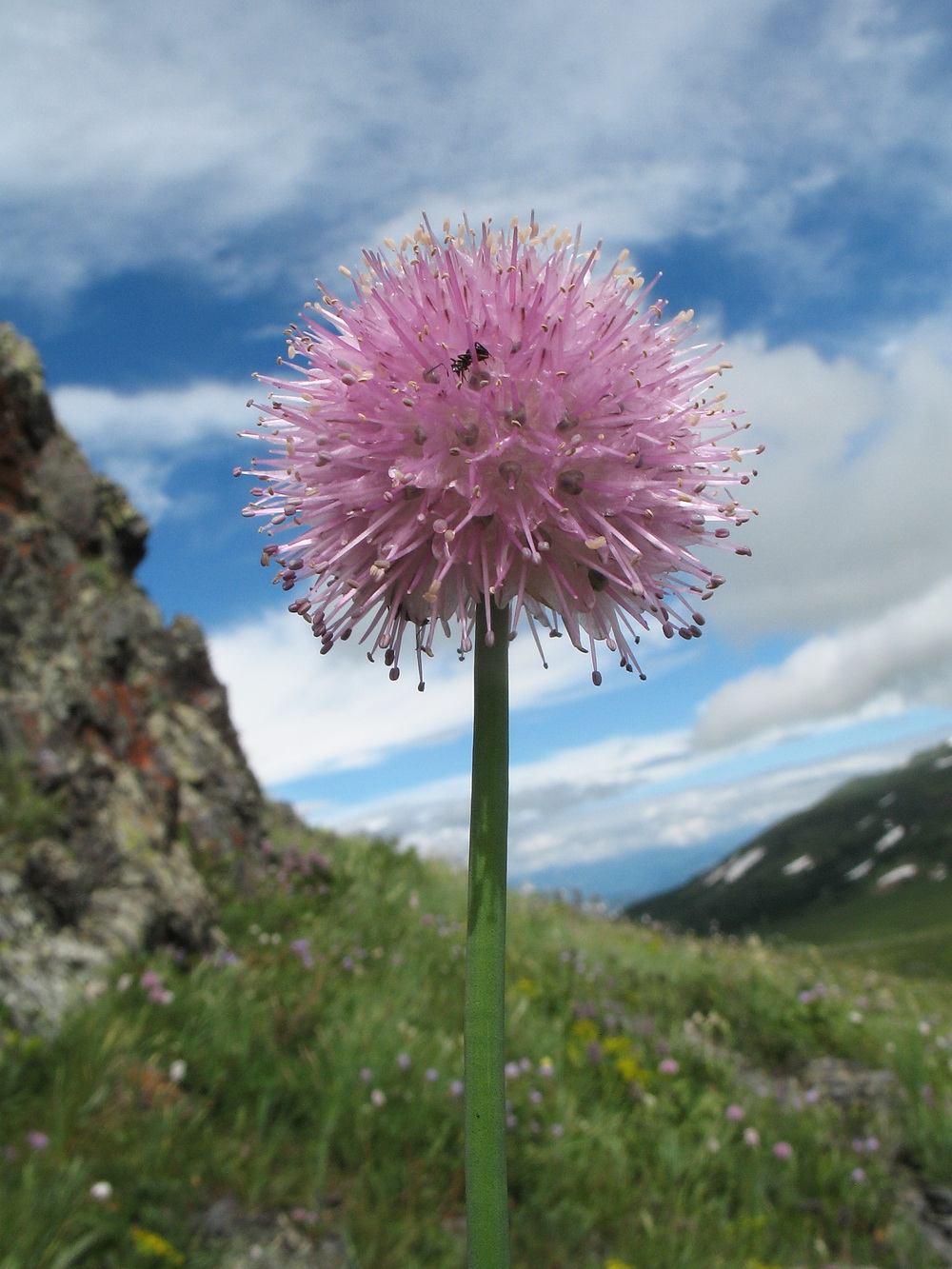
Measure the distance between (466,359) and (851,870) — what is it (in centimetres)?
13168

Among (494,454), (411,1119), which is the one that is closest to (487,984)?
(494,454)

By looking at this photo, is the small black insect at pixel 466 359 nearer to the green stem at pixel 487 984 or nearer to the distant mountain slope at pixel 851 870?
the green stem at pixel 487 984

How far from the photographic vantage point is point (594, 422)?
203 centimetres

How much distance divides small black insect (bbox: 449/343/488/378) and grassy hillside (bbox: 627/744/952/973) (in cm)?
5406

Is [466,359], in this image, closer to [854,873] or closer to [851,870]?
[854,873]

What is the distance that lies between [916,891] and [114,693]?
104 m

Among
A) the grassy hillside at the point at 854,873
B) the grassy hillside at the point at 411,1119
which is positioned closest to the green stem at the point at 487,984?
the grassy hillside at the point at 411,1119

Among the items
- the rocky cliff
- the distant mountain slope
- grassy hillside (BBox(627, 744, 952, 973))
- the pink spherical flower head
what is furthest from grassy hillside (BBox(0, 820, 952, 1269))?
the distant mountain slope

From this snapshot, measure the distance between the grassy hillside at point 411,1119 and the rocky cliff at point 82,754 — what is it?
41cm

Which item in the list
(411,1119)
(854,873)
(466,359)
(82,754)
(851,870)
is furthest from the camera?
(851,870)

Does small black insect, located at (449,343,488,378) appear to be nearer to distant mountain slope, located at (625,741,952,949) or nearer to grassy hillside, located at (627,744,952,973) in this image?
grassy hillside, located at (627,744,952,973)

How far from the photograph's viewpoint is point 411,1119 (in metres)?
4.76

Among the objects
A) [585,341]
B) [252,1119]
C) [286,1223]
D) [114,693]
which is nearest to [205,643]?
[114,693]

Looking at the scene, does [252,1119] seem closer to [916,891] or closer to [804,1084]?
[804,1084]
